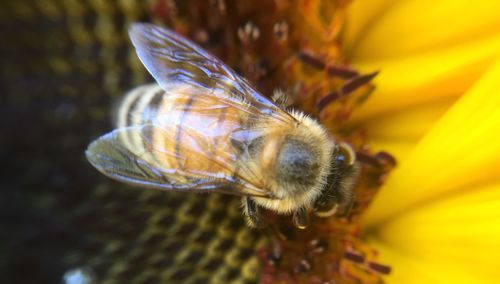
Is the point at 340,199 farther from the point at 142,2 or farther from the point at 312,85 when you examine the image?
the point at 142,2

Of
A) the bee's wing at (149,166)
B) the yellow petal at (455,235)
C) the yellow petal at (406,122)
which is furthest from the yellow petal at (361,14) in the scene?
the bee's wing at (149,166)

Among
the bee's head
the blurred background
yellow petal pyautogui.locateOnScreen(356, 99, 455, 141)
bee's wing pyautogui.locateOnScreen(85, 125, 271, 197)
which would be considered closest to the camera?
bee's wing pyautogui.locateOnScreen(85, 125, 271, 197)

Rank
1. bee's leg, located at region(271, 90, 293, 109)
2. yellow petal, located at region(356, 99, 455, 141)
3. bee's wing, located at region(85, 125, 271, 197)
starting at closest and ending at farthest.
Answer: bee's wing, located at region(85, 125, 271, 197) → bee's leg, located at region(271, 90, 293, 109) → yellow petal, located at region(356, 99, 455, 141)

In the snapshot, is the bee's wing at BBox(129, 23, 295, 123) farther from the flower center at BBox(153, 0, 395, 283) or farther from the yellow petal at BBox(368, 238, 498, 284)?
the yellow petal at BBox(368, 238, 498, 284)

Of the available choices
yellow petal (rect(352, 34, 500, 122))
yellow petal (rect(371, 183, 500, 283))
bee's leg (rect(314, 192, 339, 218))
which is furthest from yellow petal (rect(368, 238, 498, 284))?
yellow petal (rect(352, 34, 500, 122))

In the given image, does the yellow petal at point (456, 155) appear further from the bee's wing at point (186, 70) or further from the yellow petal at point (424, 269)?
the bee's wing at point (186, 70)

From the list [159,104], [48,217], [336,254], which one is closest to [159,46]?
[159,104]

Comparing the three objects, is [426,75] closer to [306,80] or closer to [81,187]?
[306,80]
